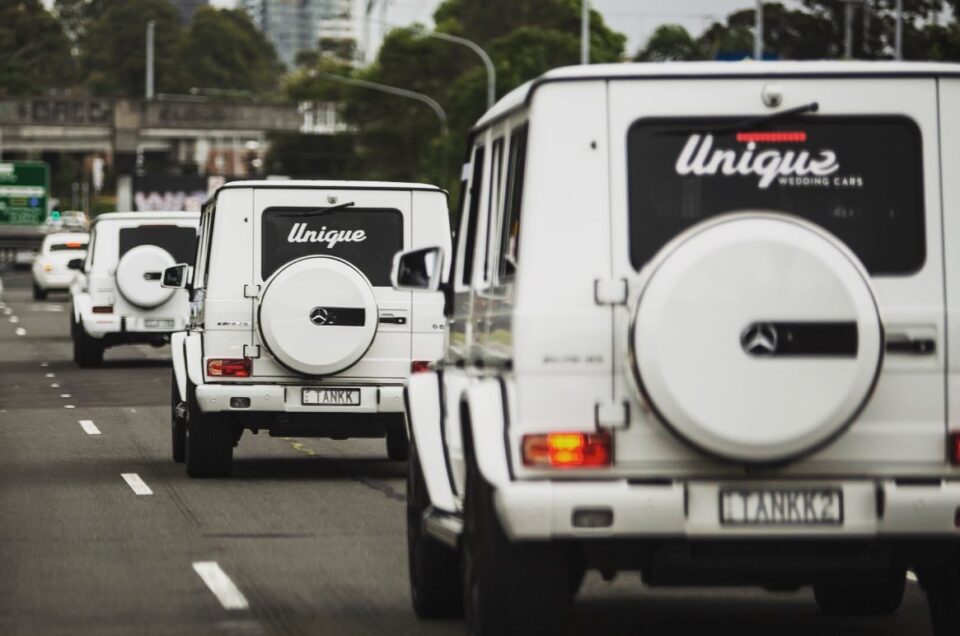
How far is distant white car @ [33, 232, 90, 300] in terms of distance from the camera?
61.7 m

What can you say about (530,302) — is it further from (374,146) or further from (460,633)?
(374,146)

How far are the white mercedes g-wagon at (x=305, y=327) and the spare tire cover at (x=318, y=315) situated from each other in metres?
0.01

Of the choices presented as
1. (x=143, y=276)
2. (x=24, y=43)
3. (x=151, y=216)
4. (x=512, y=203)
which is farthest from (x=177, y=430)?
(x=24, y=43)

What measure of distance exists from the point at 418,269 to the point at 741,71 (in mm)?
2119

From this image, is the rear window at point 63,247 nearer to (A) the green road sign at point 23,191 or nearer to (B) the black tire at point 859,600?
(A) the green road sign at point 23,191

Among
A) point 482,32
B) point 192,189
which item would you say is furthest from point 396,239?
point 482,32

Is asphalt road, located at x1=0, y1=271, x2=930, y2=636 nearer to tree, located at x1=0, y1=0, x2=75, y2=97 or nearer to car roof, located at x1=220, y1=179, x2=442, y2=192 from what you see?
car roof, located at x1=220, y1=179, x2=442, y2=192

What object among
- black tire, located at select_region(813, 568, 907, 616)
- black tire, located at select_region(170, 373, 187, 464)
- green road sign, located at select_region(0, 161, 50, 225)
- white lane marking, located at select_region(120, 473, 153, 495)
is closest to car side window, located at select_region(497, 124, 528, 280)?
black tire, located at select_region(813, 568, 907, 616)

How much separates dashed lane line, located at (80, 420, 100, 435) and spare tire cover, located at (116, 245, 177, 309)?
725 cm

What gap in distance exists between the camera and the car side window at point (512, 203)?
8.09 meters

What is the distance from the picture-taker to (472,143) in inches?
372

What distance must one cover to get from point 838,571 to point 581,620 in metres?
2.05

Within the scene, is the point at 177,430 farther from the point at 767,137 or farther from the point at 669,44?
the point at 669,44

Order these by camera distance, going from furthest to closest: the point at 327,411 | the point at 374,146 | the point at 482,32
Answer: the point at 482,32 < the point at 374,146 < the point at 327,411
